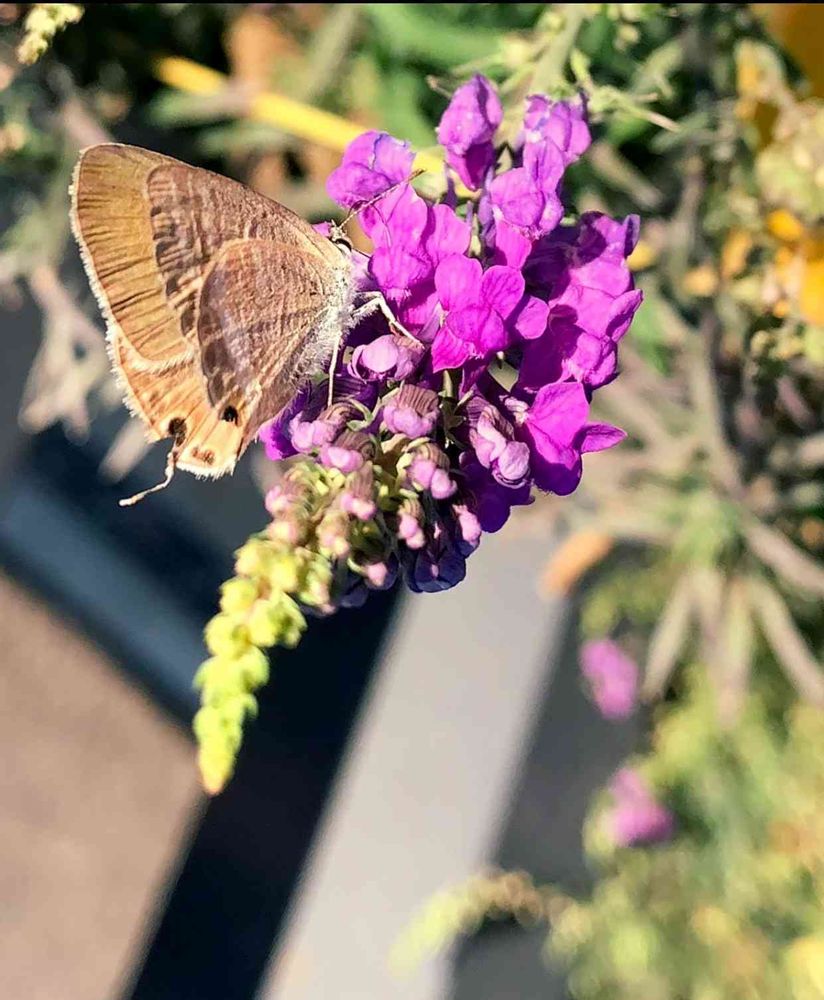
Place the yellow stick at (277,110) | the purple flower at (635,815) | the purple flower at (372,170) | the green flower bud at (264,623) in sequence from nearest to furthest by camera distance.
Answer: the green flower bud at (264,623)
the purple flower at (372,170)
the yellow stick at (277,110)
the purple flower at (635,815)

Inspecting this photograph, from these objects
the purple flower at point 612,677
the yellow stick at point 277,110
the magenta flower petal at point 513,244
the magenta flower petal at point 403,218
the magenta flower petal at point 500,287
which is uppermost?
the magenta flower petal at point 403,218

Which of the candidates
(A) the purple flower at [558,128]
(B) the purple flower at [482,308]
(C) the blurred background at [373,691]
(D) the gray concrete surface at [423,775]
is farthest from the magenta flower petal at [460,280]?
(D) the gray concrete surface at [423,775]

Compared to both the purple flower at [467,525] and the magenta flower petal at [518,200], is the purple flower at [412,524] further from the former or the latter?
the magenta flower petal at [518,200]

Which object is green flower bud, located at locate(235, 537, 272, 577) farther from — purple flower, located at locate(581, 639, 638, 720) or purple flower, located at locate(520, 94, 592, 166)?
purple flower, located at locate(581, 639, 638, 720)

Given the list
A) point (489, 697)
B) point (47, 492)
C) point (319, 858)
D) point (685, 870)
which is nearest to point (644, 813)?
point (685, 870)

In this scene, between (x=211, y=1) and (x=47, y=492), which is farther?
(x=47, y=492)

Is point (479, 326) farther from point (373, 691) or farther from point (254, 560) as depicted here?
point (373, 691)

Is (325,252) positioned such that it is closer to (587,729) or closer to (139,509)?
(139,509)
